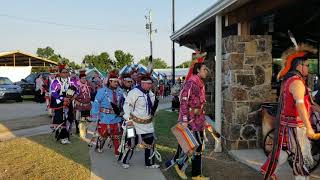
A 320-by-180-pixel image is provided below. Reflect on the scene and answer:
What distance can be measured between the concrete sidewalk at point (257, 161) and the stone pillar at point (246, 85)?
0.25 metres

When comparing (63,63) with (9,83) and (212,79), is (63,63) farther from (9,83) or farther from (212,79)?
(9,83)

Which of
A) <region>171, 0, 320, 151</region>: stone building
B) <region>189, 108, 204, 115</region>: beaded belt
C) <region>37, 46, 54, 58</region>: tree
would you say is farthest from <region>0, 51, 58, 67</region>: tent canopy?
<region>37, 46, 54, 58</region>: tree

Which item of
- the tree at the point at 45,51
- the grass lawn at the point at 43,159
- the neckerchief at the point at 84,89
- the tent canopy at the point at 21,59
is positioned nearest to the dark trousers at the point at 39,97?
the neckerchief at the point at 84,89

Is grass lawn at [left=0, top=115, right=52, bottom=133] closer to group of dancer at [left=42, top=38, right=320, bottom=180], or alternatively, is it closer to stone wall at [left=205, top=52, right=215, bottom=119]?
group of dancer at [left=42, top=38, right=320, bottom=180]

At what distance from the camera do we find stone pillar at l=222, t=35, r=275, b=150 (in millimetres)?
8719

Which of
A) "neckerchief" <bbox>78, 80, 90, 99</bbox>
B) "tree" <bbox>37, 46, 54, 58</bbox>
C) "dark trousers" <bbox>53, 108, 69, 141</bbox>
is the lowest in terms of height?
"dark trousers" <bbox>53, 108, 69, 141</bbox>

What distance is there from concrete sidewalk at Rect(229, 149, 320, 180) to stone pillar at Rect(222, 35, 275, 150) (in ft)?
0.81

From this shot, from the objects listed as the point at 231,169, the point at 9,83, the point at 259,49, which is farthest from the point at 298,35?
the point at 9,83

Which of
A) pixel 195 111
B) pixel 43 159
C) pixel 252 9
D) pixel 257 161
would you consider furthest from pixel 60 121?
pixel 252 9

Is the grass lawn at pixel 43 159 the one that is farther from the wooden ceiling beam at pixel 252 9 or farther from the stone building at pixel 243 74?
the wooden ceiling beam at pixel 252 9

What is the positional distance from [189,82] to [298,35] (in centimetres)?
700

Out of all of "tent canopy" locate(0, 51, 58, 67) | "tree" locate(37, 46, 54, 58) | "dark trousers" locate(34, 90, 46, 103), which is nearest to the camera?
"dark trousers" locate(34, 90, 46, 103)

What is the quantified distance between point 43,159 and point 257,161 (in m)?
4.13

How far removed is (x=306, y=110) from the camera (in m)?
5.14
